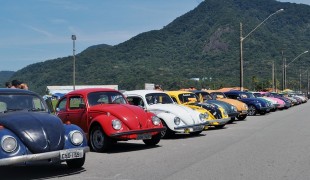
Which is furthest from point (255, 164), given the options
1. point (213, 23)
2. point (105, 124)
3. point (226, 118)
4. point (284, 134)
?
point (213, 23)

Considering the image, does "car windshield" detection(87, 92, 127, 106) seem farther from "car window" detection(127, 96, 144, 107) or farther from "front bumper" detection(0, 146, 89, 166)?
"front bumper" detection(0, 146, 89, 166)

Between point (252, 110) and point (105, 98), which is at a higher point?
point (105, 98)

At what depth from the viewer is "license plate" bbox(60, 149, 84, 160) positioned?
24.3 ft

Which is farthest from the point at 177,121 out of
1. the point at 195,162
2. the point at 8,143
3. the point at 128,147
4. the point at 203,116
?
the point at 8,143

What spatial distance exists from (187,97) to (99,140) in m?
7.24

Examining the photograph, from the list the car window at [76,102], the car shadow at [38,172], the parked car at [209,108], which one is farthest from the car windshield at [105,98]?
the parked car at [209,108]

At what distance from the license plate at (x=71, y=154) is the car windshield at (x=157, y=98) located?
6167 mm

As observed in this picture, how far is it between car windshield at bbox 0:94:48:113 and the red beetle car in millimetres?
2038

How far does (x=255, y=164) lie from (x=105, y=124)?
3.71m

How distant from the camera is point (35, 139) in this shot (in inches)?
281

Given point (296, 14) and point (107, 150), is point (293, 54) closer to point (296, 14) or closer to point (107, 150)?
point (296, 14)

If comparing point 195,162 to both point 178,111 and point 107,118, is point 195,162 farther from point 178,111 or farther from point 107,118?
point 178,111

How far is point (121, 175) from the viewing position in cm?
759

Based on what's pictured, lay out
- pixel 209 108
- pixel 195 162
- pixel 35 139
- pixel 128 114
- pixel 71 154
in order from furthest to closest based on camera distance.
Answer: pixel 209 108 < pixel 128 114 < pixel 195 162 < pixel 71 154 < pixel 35 139
